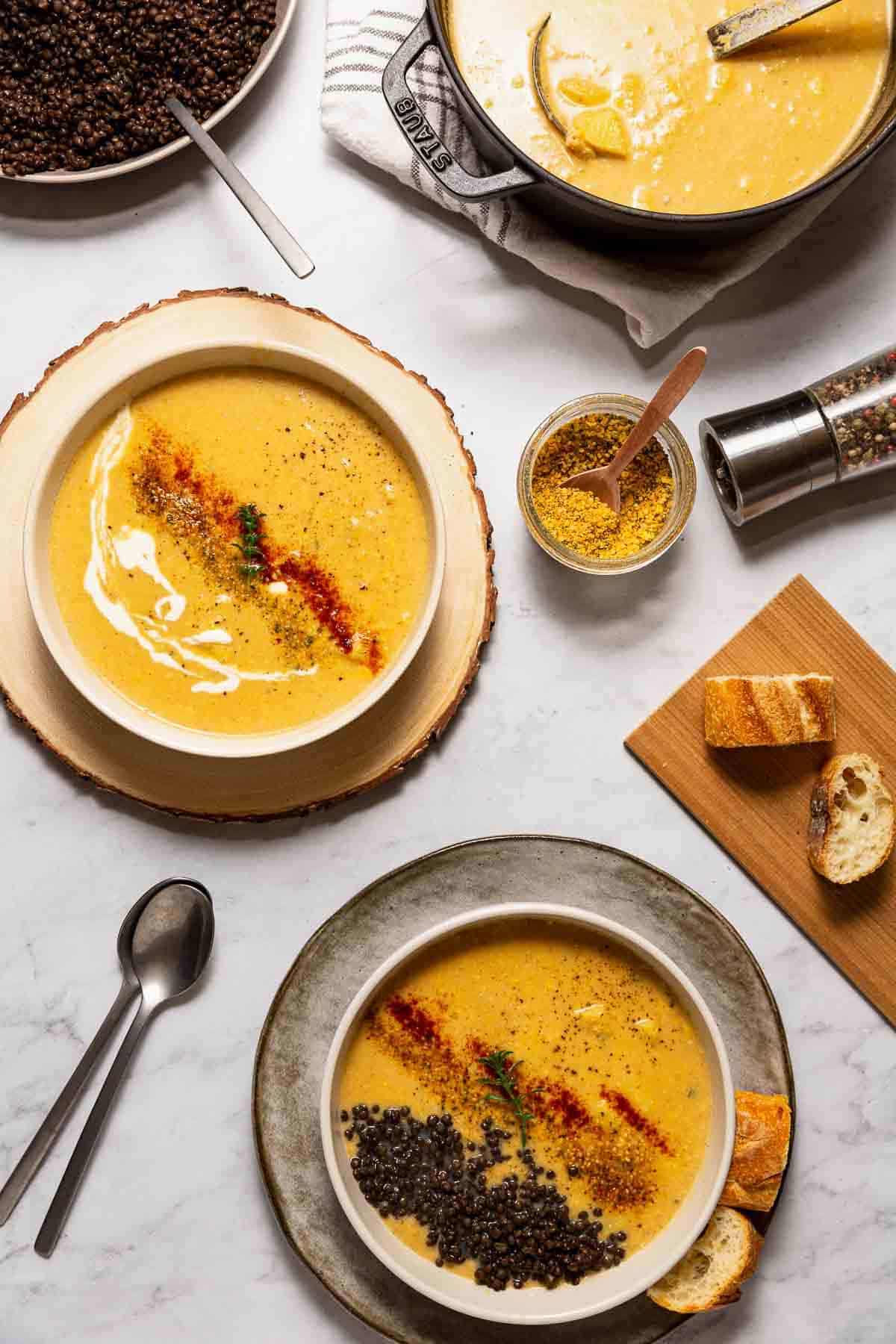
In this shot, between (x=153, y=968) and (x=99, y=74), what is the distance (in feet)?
5.81

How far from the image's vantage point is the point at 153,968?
7.52ft

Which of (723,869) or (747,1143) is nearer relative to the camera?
(747,1143)

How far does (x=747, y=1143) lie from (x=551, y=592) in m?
1.12

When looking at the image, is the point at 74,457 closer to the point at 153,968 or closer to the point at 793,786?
the point at 153,968

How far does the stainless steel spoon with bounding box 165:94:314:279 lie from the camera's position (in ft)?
6.95

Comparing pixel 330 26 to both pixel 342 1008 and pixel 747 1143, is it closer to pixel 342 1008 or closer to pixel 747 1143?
pixel 342 1008

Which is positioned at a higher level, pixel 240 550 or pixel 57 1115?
pixel 240 550

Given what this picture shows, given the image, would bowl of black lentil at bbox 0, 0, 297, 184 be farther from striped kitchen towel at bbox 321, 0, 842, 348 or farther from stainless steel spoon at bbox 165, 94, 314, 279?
striped kitchen towel at bbox 321, 0, 842, 348

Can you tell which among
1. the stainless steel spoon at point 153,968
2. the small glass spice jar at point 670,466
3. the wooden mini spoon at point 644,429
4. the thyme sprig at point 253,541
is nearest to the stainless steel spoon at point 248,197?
the thyme sprig at point 253,541

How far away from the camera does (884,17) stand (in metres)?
2.26

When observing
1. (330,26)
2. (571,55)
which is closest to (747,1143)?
(571,55)

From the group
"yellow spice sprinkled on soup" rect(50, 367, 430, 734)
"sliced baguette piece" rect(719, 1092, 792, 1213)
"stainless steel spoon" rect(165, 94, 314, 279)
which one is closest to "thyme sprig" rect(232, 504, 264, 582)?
"yellow spice sprinkled on soup" rect(50, 367, 430, 734)

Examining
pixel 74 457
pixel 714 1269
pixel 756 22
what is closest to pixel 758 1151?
pixel 714 1269

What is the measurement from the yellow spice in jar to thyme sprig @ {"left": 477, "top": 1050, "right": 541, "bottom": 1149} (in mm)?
976
